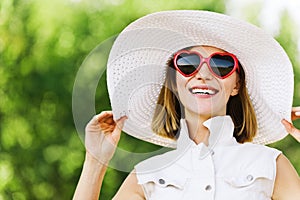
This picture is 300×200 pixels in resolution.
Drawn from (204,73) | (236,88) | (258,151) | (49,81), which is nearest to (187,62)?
(204,73)

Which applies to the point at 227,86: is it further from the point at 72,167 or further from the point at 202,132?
the point at 72,167

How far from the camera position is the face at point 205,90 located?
5.24ft

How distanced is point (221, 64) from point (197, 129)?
164 millimetres

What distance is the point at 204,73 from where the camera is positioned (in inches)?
62.6

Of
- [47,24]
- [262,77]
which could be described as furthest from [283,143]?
[262,77]

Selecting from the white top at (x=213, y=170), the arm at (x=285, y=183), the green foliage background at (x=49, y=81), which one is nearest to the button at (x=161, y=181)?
the white top at (x=213, y=170)

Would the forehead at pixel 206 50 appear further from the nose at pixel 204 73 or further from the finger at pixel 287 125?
the finger at pixel 287 125

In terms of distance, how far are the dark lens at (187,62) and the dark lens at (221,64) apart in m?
0.03

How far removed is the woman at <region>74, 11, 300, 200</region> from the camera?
158 centimetres

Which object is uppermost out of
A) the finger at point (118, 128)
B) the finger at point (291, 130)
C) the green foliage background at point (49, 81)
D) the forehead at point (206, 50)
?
→ the forehead at point (206, 50)

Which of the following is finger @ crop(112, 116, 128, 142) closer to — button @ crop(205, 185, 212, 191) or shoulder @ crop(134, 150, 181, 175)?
shoulder @ crop(134, 150, 181, 175)

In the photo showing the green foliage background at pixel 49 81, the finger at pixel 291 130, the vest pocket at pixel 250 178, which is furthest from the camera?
the green foliage background at pixel 49 81

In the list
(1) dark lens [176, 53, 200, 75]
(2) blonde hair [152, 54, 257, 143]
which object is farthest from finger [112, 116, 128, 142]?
(1) dark lens [176, 53, 200, 75]

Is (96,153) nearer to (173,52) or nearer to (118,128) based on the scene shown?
(118,128)
